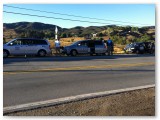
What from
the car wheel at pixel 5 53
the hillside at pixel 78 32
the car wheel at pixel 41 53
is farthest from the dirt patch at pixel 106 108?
the hillside at pixel 78 32

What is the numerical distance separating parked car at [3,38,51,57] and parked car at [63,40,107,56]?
2337 mm

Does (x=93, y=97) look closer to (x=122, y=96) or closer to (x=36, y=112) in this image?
(x=122, y=96)

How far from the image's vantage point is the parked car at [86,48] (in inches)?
1093

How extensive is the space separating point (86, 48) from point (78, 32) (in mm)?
29073

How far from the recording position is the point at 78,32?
57.4m

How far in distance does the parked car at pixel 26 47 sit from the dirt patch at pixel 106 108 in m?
16.2

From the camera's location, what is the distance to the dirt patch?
7.56 m

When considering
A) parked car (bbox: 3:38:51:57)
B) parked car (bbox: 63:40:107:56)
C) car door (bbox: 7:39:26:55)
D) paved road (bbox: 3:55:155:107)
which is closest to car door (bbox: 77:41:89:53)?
parked car (bbox: 63:40:107:56)

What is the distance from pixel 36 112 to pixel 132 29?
59.9 m

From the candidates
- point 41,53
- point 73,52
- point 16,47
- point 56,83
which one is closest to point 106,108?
point 56,83

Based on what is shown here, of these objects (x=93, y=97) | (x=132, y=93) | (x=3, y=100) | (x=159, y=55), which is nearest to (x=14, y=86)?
(x=3, y=100)

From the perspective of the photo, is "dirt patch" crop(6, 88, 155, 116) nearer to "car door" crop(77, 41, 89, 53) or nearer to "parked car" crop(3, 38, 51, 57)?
"parked car" crop(3, 38, 51, 57)

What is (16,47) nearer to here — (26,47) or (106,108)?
(26,47)

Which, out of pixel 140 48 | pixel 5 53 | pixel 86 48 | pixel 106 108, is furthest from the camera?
pixel 140 48
